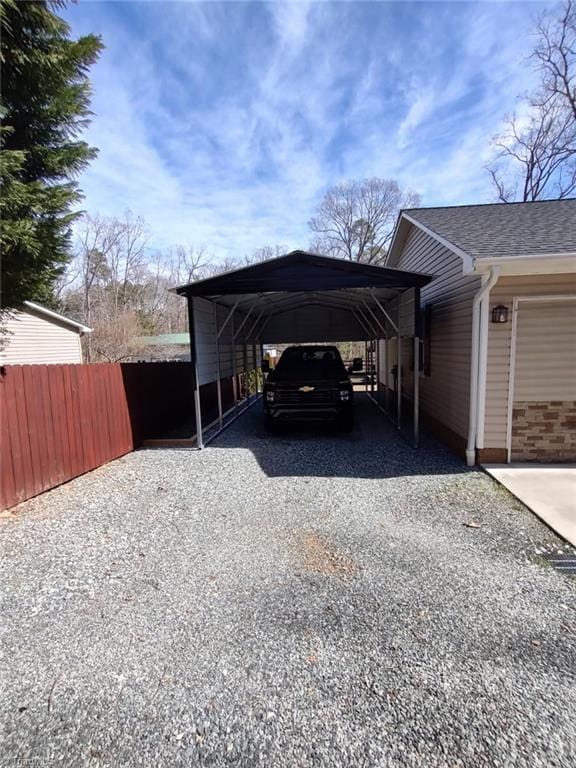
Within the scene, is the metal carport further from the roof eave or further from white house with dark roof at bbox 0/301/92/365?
white house with dark roof at bbox 0/301/92/365

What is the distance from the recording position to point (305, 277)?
21.0 ft

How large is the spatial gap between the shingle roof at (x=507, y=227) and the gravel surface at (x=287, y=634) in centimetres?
321

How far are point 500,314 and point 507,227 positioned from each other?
2.41 meters

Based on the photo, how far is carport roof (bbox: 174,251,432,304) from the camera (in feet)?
20.2

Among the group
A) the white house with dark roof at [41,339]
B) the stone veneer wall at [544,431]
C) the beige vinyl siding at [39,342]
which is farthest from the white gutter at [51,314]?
the stone veneer wall at [544,431]

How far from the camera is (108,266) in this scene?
31250mm

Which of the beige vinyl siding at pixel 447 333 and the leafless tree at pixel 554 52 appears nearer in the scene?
the beige vinyl siding at pixel 447 333

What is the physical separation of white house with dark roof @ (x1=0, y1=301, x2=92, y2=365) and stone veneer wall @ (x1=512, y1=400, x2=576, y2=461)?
14021 millimetres

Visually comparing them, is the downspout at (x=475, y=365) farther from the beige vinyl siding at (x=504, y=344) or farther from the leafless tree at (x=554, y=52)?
the leafless tree at (x=554, y=52)

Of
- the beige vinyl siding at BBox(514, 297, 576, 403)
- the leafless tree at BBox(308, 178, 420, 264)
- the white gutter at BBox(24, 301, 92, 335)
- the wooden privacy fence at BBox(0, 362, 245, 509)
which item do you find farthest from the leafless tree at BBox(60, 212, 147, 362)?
the beige vinyl siding at BBox(514, 297, 576, 403)

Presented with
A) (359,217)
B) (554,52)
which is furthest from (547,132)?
(359,217)

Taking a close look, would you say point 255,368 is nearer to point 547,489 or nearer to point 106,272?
point 547,489

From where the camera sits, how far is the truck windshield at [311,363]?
7859mm

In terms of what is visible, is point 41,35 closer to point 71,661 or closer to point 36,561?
point 36,561
